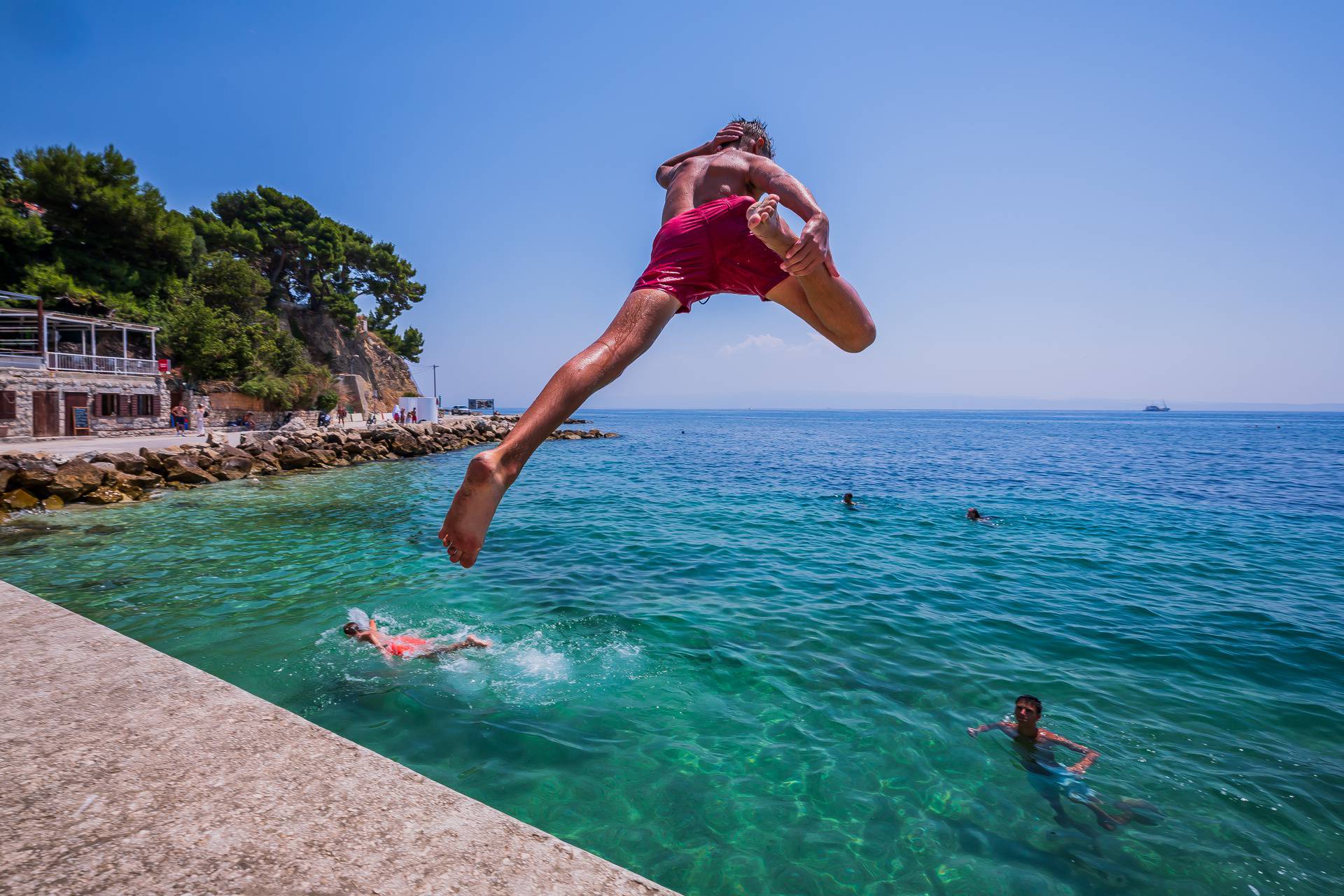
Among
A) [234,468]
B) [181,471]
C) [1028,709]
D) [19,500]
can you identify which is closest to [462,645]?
[1028,709]

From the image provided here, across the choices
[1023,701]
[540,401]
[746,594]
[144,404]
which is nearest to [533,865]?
[540,401]

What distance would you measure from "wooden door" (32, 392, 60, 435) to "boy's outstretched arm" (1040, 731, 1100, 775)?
35.6 m

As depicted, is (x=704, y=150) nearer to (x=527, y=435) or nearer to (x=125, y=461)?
(x=527, y=435)

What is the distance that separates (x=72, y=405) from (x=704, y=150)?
35.5 metres

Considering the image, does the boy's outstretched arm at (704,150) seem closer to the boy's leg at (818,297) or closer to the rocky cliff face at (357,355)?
the boy's leg at (818,297)

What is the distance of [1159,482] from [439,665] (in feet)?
94.2

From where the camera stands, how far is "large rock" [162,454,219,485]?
1862cm

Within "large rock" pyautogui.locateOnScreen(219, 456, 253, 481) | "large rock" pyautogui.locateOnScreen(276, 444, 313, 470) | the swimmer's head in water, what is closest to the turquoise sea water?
the swimmer's head in water

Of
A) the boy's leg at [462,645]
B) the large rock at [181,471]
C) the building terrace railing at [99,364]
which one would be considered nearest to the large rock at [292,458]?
the large rock at [181,471]

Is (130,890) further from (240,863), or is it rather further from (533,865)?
(533,865)

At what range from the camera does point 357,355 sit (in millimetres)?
55312

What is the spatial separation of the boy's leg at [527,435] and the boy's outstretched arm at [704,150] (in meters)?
1.06

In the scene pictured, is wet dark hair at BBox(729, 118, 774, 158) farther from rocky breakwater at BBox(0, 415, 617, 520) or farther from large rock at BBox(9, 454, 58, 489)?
large rock at BBox(9, 454, 58, 489)

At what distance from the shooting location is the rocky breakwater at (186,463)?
583 inches
